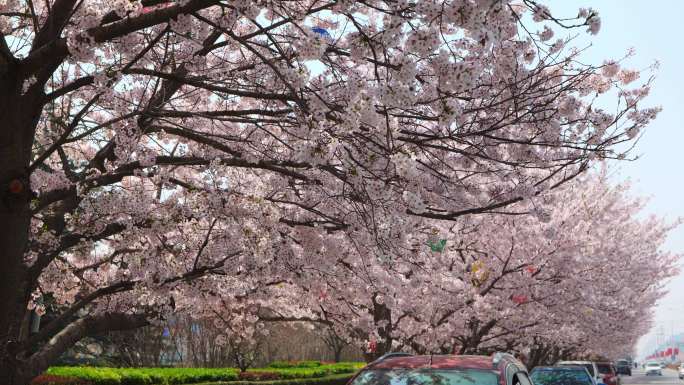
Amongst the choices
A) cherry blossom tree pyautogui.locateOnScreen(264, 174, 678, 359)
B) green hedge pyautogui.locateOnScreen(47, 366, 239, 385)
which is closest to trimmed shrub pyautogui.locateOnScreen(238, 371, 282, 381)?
green hedge pyautogui.locateOnScreen(47, 366, 239, 385)

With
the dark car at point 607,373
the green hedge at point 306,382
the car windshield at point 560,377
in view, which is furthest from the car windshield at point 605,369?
the car windshield at point 560,377

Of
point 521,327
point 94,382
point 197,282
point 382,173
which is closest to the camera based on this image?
point 382,173

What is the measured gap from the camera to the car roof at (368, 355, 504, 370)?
605 centimetres

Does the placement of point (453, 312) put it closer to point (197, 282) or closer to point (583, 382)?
point (583, 382)

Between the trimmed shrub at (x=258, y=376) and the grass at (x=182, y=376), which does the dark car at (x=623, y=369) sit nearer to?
the grass at (x=182, y=376)

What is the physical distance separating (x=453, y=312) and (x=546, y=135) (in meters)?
9.75

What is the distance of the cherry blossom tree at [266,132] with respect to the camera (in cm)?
536

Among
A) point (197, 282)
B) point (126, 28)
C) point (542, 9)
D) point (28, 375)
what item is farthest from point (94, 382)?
point (542, 9)

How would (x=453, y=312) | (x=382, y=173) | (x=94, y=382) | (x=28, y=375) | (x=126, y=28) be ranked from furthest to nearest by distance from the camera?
1. (x=453, y=312)
2. (x=94, y=382)
3. (x=28, y=375)
4. (x=382, y=173)
5. (x=126, y=28)

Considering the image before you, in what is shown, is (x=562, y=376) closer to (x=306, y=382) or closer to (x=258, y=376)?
(x=306, y=382)

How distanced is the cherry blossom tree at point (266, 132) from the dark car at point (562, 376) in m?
7.18

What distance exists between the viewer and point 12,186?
6.18 meters

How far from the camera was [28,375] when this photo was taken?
7230mm

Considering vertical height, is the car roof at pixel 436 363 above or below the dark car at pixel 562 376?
above
